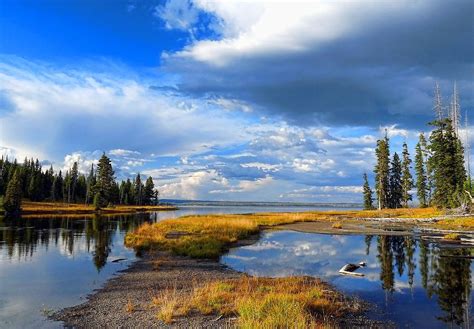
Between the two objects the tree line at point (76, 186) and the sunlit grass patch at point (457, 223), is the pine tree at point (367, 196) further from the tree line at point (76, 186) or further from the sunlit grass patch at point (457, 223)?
the tree line at point (76, 186)

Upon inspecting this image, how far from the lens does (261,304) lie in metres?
14.6

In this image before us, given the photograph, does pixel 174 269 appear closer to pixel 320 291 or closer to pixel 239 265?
pixel 239 265

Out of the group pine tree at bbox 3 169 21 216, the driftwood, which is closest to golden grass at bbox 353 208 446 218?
the driftwood

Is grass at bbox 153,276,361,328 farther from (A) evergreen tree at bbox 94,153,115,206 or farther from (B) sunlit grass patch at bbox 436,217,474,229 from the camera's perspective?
(A) evergreen tree at bbox 94,153,115,206

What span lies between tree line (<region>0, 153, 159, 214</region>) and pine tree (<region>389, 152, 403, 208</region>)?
85.8m

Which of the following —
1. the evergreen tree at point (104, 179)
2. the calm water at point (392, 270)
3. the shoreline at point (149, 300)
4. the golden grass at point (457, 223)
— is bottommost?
the calm water at point (392, 270)

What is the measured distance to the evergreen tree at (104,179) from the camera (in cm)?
12575

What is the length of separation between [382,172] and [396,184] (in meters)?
10.4

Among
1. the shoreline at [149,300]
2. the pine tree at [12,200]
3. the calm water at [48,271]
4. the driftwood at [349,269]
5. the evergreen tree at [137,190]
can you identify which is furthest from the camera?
the evergreen tree at [137,190]

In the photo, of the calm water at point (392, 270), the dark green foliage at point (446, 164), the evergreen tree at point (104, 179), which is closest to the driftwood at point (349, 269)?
the calm water at point (392, 270)

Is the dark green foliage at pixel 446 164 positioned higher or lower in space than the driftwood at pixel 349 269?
higher

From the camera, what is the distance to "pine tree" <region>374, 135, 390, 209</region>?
107438 millimetres

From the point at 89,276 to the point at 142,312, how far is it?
10.4 meters

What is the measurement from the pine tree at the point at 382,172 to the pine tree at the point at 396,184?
2.29 metres
